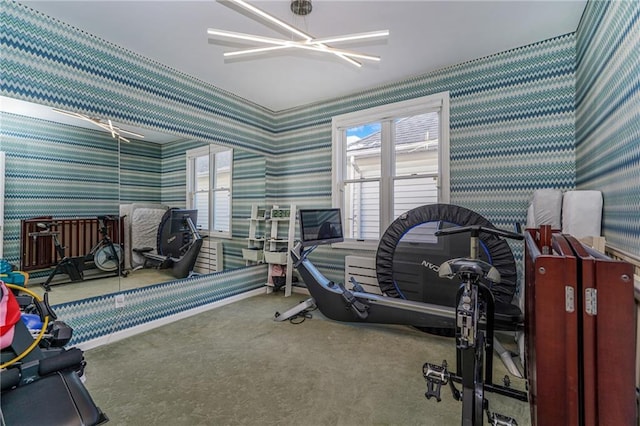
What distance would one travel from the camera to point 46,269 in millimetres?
2486

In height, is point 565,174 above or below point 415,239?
above

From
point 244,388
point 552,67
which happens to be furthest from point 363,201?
point 244,388

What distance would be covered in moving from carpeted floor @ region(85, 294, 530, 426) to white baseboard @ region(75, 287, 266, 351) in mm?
86

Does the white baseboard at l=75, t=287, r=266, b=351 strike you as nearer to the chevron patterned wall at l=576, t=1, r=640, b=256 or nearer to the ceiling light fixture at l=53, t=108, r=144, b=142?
the ceiling light fixture at l=53, t=108, r=144, b=142

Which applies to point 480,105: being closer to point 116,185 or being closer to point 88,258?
point 116,185

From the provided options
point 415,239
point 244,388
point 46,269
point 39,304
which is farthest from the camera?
point 415,239

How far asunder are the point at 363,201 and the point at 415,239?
3.72 feet

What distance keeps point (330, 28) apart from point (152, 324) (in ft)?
11.7

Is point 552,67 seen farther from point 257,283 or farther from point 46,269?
point 46,269

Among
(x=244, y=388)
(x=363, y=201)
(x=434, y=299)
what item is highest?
(x=363, y=201)

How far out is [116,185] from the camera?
2.93m

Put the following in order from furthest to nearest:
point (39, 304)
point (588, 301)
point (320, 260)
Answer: point (320, 260), point (39, 304), point (588, 301)

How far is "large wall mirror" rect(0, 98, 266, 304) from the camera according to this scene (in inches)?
92.3

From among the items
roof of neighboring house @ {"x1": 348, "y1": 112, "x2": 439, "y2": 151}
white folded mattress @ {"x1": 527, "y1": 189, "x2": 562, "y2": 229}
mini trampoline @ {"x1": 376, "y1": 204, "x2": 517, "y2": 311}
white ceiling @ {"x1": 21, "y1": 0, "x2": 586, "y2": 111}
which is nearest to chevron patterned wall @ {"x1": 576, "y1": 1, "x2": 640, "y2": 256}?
white folded mattress @ {"x1": 527, "y1": 189, "x2": 562, "y2": 229}
